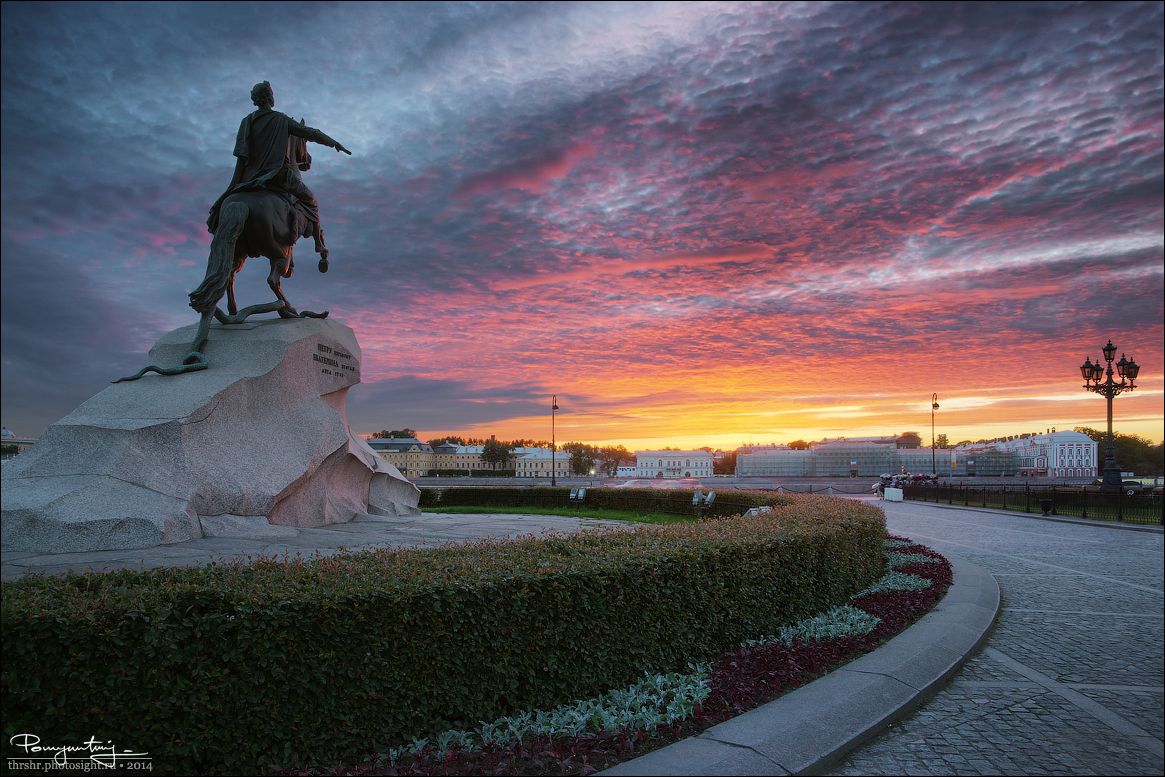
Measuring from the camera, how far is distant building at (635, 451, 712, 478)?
141875 mm

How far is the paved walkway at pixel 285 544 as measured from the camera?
24.9 feet

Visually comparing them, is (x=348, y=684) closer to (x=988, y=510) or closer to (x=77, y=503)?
(x=77, y=503)

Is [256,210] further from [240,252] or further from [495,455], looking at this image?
[495,455]

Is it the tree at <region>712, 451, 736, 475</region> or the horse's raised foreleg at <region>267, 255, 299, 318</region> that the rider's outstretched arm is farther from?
the tree at <region>712, 451, 736, 475</region>

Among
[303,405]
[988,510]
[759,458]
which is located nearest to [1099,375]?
[988,510]

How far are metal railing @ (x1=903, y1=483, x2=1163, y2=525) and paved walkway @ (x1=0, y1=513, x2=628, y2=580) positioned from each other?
1811cm

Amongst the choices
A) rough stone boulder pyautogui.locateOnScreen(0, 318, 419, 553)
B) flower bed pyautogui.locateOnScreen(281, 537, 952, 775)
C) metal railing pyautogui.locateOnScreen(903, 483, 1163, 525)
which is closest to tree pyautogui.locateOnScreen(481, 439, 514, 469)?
metal railing pyautogui.locateOnScreen(903, 483, 1163, 525)

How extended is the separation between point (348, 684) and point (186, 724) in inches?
30.1

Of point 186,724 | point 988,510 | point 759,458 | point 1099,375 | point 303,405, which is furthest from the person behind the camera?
point 759,458

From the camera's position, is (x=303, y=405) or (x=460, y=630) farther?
(x=303, y=405)

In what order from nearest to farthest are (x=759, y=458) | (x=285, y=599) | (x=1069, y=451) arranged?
(x=285, y=599)
(x=1069, y=451)
(x=759, y=458)

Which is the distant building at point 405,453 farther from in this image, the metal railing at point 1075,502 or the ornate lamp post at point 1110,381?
the ornate lamp post at point 1110,381

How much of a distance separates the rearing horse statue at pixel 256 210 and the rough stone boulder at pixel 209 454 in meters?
0.53

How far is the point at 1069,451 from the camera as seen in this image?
78.8 m
